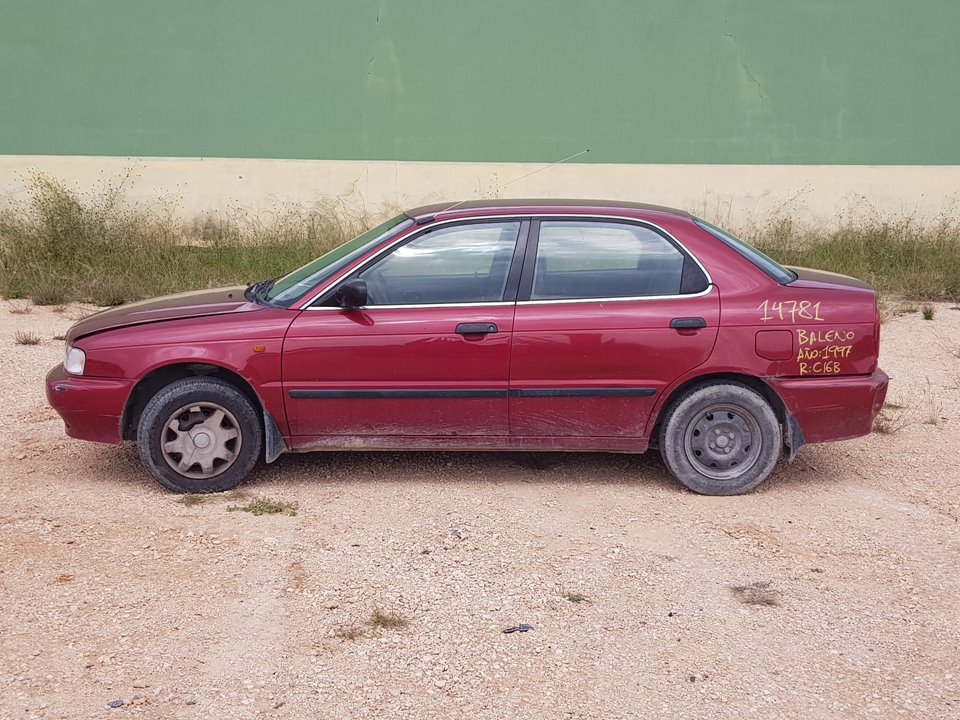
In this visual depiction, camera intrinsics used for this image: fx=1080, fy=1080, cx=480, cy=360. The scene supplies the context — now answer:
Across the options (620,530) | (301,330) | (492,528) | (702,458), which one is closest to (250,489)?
(301,330)

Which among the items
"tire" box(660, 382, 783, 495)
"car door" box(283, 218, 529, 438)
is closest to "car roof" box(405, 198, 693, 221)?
"car door" box(283, 218, 529, 438)

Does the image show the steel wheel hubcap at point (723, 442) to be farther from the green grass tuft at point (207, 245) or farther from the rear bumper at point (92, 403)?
the green grass tuft at point (207, 245)

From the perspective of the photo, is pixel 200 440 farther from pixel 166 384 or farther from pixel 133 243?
pixel 133 243

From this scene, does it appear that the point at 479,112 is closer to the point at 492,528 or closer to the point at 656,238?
the point at 656,238

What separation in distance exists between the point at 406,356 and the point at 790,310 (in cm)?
204

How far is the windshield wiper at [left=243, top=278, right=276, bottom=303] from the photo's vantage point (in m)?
6.09

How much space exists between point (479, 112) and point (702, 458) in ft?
28.9

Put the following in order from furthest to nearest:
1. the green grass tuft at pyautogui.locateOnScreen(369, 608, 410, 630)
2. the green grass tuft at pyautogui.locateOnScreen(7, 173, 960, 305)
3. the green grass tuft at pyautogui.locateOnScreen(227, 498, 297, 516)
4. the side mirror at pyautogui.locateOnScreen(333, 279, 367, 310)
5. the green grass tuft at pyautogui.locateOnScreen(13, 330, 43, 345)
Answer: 1. the green grass tuft at pyautogui.locateOnScreen(7, 173, 960, 305)
2. the green grass tuft at pyautogui.locateOnScreen(13, 330, 43, 345)
3. the side mirror at pyautogui.locateOnScreen(333, 279, 367, 310)
4. the green grass tuft at pyautogui.locateOnScreen(227, 498, 297, 516)
5. the green grass tuft at pyautogui.locateOnScreen(369, 608, 410, 630)

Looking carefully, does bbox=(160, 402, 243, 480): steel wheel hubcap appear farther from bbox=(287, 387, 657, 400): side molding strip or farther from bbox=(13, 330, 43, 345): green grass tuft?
bbox=(13, 330, 43, 345): green grass tuft

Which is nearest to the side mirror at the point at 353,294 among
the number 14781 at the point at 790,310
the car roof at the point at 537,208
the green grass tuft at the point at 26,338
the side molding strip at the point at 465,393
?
the side molding strip at the point at 465,393

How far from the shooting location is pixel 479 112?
1378 centimetres

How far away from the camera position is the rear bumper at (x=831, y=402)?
18.7 feet

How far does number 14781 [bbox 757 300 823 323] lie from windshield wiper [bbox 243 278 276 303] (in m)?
2.74

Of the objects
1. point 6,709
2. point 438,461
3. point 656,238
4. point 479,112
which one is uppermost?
point 479,112
